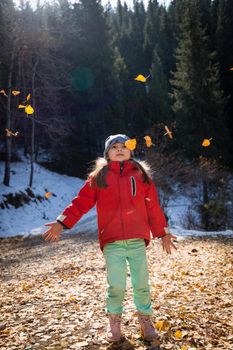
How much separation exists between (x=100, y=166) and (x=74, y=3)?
3552cm

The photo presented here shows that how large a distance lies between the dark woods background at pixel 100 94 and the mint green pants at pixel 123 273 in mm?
14558

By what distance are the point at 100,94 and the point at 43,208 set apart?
1509 centimetres

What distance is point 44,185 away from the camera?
24.3 metres

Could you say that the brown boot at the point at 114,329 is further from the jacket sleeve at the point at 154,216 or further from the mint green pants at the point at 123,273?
the jacket sleeve at the point at 154,216

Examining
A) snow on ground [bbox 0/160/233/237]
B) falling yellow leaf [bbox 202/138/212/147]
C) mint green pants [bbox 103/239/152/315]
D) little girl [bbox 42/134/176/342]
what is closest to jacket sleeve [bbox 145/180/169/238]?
little girl [bbox 42/134/176/342]

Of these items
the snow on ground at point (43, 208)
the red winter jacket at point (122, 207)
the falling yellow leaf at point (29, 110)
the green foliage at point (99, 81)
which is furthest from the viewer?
the green foliage at point (99, 81)

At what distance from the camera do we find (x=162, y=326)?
3.81 m

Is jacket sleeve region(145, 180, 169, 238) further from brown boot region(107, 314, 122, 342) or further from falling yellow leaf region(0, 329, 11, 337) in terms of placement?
falling yellow leaf region(0, 329, 11, 337)

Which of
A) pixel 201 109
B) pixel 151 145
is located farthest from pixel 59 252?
pixel 201 109

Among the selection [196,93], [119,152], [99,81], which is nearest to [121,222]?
[119,152]

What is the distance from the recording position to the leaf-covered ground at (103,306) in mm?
3627

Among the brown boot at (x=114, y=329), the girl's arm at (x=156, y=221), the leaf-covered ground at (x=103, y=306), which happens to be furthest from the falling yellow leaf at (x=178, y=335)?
the girl's arm at (x=156, y=221)

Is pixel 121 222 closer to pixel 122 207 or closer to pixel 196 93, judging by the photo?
pixel 122 207

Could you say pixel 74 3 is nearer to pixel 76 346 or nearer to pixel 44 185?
pixel 44 185
